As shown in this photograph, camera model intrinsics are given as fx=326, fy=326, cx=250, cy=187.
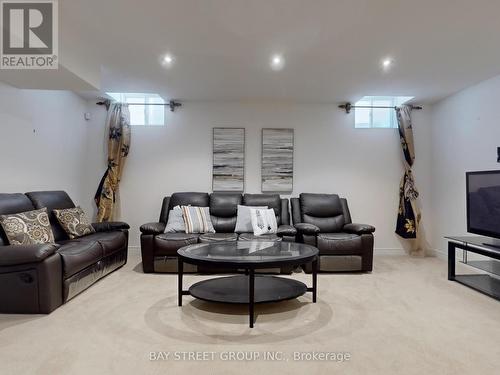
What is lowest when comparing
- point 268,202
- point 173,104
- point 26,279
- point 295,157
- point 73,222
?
point 26,279

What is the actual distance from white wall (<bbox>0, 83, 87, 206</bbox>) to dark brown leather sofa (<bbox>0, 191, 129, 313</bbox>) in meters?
0.35

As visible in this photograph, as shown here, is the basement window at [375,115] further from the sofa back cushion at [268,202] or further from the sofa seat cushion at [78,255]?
the sofa seat cushion at [78,255]

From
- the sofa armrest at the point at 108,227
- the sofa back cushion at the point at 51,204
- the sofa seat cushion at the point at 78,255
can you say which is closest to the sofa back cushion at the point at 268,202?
the sofa armrest at the point at 108,227

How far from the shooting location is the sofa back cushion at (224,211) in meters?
4.53

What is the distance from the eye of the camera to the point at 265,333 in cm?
233

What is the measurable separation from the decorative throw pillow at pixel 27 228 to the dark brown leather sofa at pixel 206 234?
3.46ft

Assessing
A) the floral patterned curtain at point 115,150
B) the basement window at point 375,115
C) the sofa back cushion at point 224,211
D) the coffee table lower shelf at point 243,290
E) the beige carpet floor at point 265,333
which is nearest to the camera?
the beige carpet floor at point 265,333

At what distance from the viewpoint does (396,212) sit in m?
5.11

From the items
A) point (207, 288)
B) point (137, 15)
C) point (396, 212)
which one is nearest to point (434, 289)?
point (396, 212)

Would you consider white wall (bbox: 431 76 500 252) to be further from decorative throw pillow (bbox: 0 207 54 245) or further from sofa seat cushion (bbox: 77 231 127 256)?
decorative throw pillow (bbox: 0 207 54 245)

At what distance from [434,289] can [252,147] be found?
10.0 ft

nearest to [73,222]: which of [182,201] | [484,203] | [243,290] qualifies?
[182,201]

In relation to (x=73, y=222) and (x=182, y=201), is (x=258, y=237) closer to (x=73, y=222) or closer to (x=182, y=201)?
(x=182, y=201)

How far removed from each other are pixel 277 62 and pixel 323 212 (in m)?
2.18
